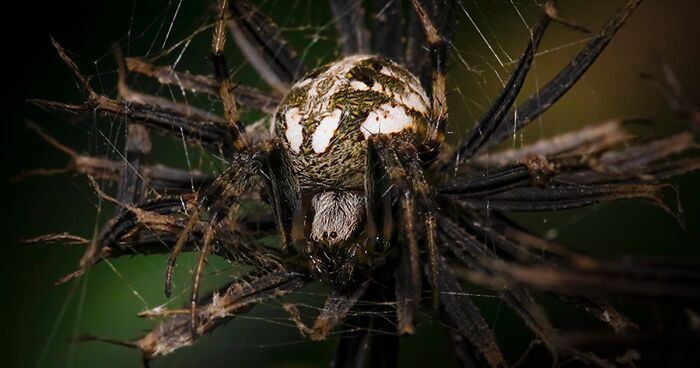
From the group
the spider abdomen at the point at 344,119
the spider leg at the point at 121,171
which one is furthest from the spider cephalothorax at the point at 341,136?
the spider leg at the point at 121,171

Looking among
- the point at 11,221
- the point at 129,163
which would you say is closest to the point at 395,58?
the point at 129,163

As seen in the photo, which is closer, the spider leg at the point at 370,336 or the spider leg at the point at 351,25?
the spider leg at the point at 370,336

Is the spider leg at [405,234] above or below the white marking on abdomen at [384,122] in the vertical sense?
below

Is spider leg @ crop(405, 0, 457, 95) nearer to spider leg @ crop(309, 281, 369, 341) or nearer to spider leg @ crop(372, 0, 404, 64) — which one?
spider leg @ crop(372, 0, 404, 64)

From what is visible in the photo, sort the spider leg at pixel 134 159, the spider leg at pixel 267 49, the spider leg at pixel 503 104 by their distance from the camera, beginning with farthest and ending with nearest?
1. the spider leg at pixel 267 49
2. the spider leg at pixel 134 159
3. the spider leg at pixel 503 104

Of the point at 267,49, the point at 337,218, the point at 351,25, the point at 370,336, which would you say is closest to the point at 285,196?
the point at 337,218

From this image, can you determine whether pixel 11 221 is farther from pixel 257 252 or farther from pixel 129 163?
pixel 257 252

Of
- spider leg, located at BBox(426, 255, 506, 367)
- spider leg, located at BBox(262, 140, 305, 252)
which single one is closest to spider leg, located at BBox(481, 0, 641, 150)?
spider leg, located at BBox(426, 255, 506, 367)

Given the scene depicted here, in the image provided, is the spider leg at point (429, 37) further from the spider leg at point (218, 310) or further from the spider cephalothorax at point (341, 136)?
the spider leg at point (218, 310)
